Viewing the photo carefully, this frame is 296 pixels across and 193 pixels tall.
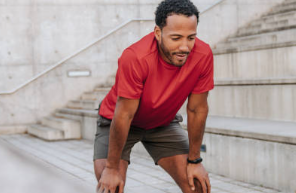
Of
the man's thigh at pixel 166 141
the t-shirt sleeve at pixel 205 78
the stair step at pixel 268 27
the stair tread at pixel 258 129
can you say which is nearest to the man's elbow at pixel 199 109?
the t-shirt sleeve at pixel 205 78

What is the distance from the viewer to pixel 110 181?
2510 millimetres

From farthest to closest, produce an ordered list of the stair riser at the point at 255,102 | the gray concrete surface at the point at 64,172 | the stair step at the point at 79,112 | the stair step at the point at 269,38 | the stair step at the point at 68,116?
the stair step at the point at 68,116
the stair step at the point at 79,112
the stair step at the point at 269,38
the stair riser at the point at 255,102
the gray concrete surface at the point at 64,172

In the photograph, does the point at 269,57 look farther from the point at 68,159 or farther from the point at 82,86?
the point at 82,86

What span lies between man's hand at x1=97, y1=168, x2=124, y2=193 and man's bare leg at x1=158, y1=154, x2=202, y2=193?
483mm

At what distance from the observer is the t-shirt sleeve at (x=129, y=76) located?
2.40m

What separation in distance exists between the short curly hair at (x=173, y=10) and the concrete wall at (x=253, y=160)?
8.93 feet

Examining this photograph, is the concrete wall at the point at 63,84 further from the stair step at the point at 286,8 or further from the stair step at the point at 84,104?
the stair step at the point at 286,8

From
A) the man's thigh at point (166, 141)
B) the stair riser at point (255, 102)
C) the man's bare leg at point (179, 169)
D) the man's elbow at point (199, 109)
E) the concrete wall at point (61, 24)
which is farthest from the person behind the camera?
the concrete wall at point (61, 24)

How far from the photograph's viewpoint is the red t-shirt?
2418mm

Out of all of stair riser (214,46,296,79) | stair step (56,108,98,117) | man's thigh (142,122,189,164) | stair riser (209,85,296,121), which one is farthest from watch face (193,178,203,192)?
stair step (56,108,98,117)

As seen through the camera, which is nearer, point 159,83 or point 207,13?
point 159,83

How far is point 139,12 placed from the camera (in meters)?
12.0

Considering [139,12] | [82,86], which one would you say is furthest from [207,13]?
[82,86]

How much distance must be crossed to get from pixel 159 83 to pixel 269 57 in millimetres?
5733
